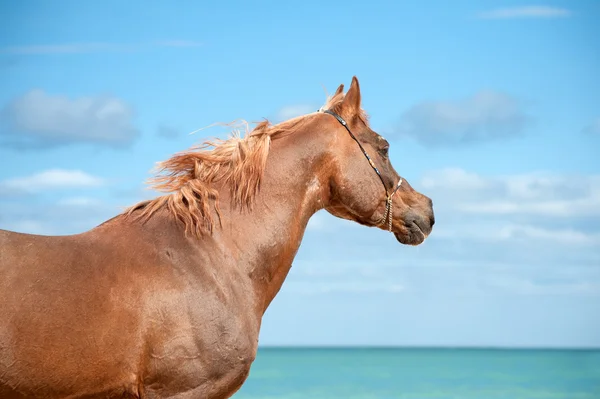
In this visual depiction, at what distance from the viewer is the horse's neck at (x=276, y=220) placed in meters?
5.68

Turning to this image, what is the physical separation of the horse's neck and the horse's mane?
102mm

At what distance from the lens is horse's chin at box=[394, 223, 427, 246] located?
21.2 feet

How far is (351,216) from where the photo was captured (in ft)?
20.6

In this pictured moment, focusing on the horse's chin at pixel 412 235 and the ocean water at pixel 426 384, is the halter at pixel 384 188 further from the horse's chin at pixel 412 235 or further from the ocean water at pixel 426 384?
the ocean water at pixel 426 384

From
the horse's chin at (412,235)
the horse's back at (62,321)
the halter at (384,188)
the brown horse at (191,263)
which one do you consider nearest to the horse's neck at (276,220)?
the brown horse at (191,263)

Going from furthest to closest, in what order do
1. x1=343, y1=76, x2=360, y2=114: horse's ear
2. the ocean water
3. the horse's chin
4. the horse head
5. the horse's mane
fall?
the ocean water → the horse's chin → x1=343, y1=76, x2=360, y2=114: horse's ear → the horse head → the horse's mane

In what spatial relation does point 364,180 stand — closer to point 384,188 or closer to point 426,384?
point 384,188

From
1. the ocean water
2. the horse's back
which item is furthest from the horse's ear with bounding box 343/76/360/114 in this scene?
the ocean water

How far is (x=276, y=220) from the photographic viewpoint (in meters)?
5.81

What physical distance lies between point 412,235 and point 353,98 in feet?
3.88

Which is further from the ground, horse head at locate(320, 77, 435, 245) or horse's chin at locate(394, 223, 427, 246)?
horse head at locate(320, 77, 435, 245)

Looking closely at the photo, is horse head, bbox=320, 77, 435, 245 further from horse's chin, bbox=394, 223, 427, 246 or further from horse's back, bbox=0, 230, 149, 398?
horse's back, bbox=0, 230, 149, 398

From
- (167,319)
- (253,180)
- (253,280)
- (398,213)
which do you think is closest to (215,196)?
(253,180)

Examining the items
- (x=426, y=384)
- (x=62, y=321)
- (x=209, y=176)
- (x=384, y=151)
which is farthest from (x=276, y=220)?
(x=426, y=384)
